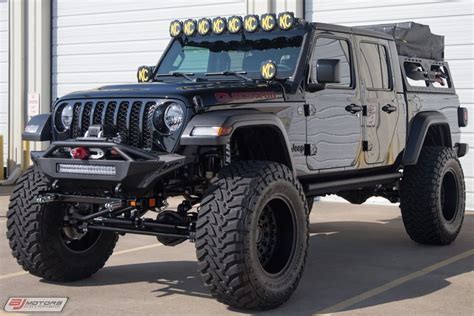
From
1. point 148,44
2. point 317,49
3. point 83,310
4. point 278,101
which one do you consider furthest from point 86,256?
point 148,44

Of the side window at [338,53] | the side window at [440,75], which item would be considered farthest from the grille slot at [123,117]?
the side window at [440,75]

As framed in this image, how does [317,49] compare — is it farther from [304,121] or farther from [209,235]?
[209,235]

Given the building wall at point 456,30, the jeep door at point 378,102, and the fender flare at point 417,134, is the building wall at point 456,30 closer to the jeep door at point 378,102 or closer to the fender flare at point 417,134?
the fender flare at point 417,134

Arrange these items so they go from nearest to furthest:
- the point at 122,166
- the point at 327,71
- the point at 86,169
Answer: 1. the point at 122,166
2. the point at 86,169
3. the point at 327,71

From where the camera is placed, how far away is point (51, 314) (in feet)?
15.7

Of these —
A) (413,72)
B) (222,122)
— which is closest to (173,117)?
(222,122)

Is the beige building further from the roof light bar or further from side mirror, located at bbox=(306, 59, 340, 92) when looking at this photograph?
side mirror, located at bbox=(306, 59, 340, 92)

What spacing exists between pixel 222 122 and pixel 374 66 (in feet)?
8.85

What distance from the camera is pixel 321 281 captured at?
230 inches

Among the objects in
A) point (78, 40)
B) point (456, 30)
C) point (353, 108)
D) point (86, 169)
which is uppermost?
point (78, 40)

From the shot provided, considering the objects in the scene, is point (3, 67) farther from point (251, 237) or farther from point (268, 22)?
point (251, 237)

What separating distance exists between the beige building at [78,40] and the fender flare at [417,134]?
4417 mm

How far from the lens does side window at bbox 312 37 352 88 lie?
6141mm

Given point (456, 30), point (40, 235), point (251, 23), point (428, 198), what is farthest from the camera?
point (456, 30)
